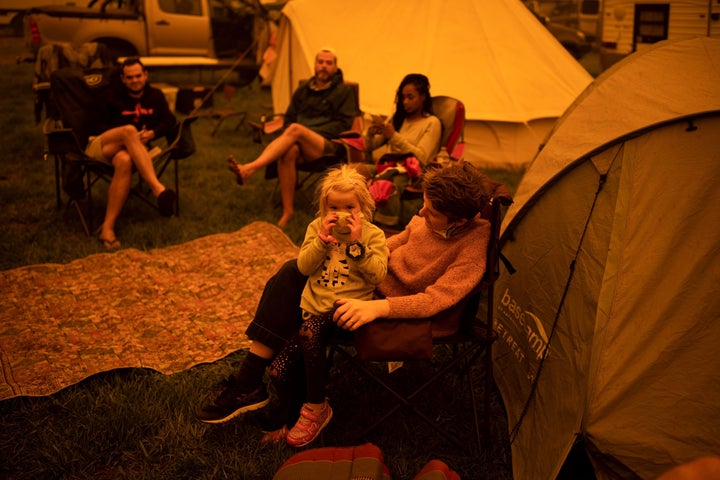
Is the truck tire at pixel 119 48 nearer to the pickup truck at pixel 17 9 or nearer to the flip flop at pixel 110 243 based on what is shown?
the pickup truck at pixel 17 9

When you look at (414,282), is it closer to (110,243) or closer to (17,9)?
(110,243)

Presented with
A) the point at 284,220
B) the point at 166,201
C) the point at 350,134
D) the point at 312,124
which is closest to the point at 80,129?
the point at 166,201

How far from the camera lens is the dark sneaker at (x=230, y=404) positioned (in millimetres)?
2795

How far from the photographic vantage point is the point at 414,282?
2.76m

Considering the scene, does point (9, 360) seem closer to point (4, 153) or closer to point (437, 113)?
point (437, 113)

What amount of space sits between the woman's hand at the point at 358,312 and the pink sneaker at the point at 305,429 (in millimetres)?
437

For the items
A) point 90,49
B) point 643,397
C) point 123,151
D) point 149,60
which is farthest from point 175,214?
point 149,60

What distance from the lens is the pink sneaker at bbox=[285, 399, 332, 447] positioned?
265 cm

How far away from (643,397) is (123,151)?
13.9 ft

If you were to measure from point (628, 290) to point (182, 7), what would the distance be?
11.5m

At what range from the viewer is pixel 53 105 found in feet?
18.0

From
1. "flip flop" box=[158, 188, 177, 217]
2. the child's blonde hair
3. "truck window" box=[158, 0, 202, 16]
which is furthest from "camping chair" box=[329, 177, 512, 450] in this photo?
"truck window" box=[158, 0, 202, 16]

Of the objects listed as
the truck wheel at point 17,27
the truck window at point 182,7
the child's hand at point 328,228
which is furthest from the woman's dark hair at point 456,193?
the truck wheel at point 17,27

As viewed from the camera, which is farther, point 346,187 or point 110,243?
point 110,243
